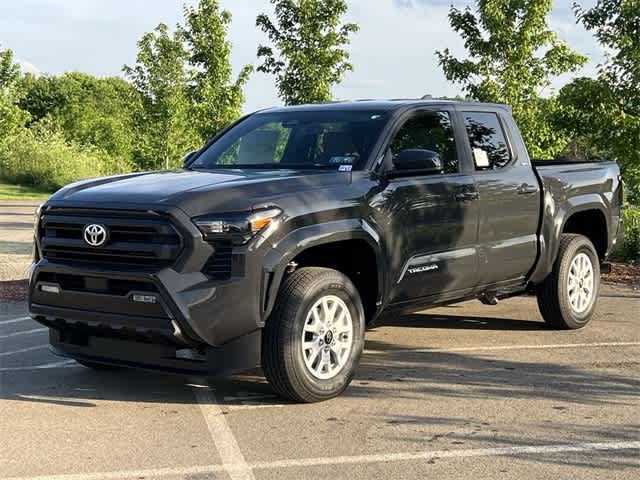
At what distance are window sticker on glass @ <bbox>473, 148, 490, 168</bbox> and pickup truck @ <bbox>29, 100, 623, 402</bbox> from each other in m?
0.02

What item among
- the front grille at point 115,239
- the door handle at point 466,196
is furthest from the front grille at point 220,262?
the door handle at point 466,196

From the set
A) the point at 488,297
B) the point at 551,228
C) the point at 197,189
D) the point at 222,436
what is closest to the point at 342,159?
the point at 197,189

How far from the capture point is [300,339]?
5.64m

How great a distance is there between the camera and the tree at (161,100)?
28516 millimetres

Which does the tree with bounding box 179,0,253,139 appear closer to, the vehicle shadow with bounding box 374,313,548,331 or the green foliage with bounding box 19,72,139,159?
the vehicle shadow with bounding box 374,313,548,331

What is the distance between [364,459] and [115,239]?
204 cm

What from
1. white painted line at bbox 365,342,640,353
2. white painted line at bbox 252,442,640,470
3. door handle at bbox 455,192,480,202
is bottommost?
white painted line at bbox 252,442,640,470

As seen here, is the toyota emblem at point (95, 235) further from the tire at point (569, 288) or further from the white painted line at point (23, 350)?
the tire at point (569, 288)

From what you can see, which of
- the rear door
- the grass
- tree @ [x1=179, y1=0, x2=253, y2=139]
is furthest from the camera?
the grass

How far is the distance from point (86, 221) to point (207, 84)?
17420mm

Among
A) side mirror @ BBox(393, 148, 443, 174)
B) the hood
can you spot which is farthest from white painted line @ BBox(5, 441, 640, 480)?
side mirror @ BBox(393, 148, 443, 174)

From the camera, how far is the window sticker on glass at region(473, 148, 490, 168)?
287 inches

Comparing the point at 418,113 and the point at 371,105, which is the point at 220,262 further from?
the point at 418,113

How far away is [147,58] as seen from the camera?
28.6 meters
